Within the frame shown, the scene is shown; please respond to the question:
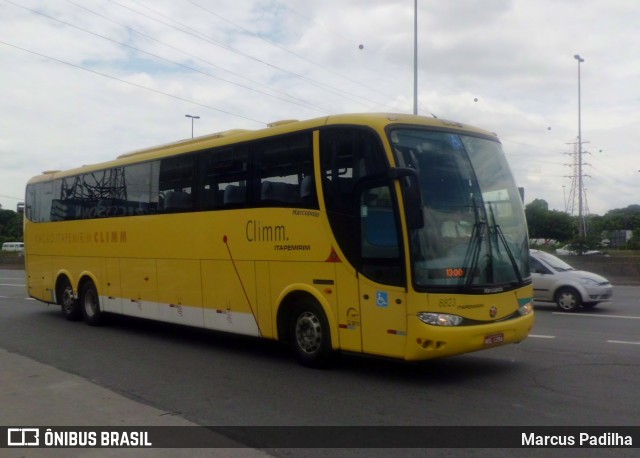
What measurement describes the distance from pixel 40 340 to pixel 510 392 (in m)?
9.12

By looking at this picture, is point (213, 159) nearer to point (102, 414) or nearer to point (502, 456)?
point (102, 414)

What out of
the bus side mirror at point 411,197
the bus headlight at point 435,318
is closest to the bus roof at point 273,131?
the bus side mirror at point 411,197

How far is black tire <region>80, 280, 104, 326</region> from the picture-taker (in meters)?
15.3

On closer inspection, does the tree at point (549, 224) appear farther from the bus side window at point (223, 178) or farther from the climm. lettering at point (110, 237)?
the bus side window at point (223, 178)

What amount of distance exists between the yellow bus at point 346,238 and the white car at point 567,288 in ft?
28.0

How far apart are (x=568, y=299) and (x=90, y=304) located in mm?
11619

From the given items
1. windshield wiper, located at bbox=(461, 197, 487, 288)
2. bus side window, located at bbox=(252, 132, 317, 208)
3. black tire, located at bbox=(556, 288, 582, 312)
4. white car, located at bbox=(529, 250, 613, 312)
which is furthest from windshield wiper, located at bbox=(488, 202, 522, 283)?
black tire, located at bbox=(556, 288, 582, 312)

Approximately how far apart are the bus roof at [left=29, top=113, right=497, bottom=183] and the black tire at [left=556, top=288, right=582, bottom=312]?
8.78 m

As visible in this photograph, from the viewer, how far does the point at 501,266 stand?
9000mm

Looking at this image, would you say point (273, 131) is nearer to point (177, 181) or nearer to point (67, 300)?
point (177, 181)

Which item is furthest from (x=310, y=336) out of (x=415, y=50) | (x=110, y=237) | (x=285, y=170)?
(x=415, y=50)

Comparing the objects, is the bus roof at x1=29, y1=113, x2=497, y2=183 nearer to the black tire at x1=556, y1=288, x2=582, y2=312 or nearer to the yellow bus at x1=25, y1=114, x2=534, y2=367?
the yellow bus at x1=25, y1=114, x2=534, y2=367

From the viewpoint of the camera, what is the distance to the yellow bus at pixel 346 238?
845 centimetres

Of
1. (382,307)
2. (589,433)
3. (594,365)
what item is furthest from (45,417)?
(594,365)
